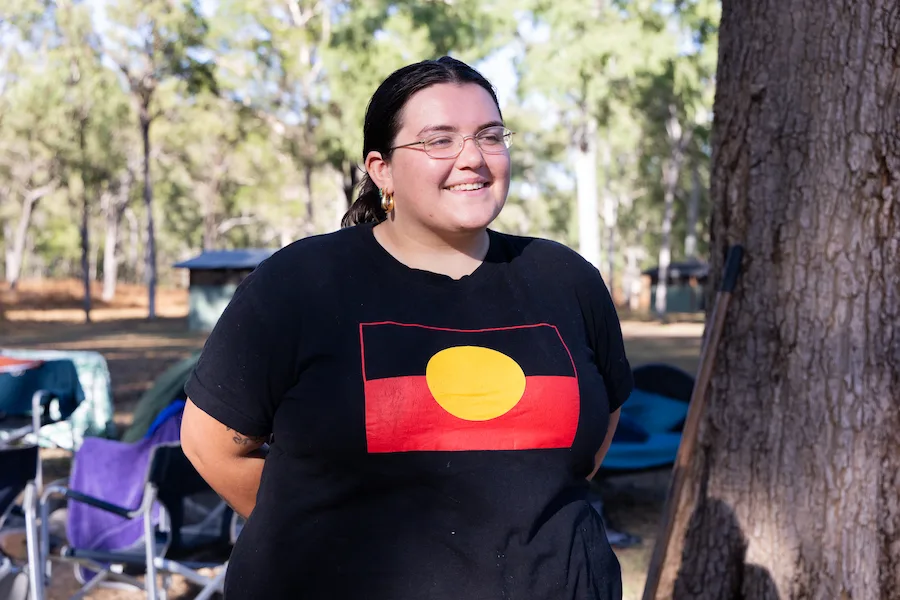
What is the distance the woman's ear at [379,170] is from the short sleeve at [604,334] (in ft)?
1.34

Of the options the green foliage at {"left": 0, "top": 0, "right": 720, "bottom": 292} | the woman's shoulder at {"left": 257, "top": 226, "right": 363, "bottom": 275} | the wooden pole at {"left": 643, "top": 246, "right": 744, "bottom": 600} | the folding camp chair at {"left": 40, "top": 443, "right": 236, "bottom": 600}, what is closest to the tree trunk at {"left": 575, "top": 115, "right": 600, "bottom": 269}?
the green foliage at {"left": 0, "top": 0, "right": 720, "bottom": 292}

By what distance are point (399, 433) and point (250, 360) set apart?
280mm

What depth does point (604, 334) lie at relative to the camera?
1833mm

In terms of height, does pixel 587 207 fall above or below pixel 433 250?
above

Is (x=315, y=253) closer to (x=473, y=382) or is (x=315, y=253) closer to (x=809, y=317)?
(x=473, y=382)

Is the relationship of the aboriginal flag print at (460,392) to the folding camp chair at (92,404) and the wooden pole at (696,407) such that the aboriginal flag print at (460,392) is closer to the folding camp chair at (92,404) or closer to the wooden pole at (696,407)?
the wooden pole at (696,407)

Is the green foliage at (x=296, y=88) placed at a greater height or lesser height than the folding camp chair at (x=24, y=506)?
greater

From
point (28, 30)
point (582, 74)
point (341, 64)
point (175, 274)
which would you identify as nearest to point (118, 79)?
point (28, 30)

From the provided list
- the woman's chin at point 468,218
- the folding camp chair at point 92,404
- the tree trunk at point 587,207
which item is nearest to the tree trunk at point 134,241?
the tree trunk at point 587,207

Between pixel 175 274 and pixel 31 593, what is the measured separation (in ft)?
228

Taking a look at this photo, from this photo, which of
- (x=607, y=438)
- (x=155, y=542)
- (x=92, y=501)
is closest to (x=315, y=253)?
(x=607, y=438)

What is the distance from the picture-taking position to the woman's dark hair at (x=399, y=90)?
65.0 inches

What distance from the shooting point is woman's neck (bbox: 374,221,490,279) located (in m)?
1.68

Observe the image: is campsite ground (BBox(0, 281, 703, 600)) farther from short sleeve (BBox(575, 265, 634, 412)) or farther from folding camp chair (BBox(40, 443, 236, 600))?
short sleeve (BBox(575, 265, 634, 412))
